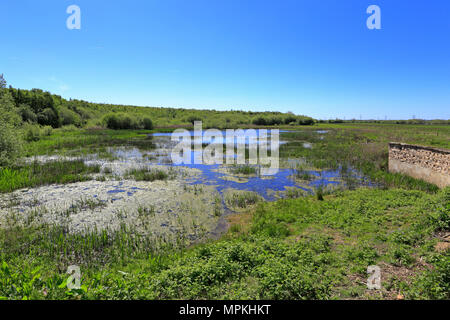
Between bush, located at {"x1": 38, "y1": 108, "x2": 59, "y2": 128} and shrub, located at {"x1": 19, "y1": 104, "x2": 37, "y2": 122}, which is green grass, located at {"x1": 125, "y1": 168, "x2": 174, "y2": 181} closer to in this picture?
shrub, located at {"x1": 19, "y1": 104, "x2": 37, "y2": 122}

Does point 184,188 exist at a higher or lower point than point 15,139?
lower

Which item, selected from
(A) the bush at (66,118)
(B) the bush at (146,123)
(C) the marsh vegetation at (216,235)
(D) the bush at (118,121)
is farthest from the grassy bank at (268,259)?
(B) the bush at (146,123)

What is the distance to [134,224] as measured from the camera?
31.8ft

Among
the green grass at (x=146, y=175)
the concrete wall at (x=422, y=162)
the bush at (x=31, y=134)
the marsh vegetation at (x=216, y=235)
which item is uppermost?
the bush at (x=31, y=134)

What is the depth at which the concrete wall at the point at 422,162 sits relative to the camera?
12.2 m

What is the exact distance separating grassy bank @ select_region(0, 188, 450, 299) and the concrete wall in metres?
3.45

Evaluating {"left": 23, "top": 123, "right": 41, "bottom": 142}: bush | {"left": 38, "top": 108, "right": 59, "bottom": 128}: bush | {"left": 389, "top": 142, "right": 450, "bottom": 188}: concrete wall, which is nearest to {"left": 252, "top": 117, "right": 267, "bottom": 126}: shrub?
{"left": 38, "top": 108, "right": 59, "bottom": 128}: bush

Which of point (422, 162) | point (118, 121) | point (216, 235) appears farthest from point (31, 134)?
point (422, 162)

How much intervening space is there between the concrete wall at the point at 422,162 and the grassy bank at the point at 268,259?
11.3 feet

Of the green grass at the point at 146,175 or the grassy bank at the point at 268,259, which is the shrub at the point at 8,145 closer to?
the green grass at the point at 146,175

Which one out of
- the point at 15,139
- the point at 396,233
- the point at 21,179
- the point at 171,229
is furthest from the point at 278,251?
the point at 15,139

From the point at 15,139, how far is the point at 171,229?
2003 cm

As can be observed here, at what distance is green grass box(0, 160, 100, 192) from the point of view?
14.8m
